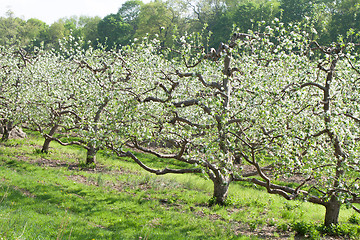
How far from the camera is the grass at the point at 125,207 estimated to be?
12.0 metres

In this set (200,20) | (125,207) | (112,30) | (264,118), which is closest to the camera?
(264,118)

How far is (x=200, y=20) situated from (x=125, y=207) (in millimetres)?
74331

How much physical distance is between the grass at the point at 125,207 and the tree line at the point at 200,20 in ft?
73.3

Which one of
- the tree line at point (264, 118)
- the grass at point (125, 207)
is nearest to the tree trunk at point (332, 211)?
the tree line at point (264, 118)

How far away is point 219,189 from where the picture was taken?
56.7 feet

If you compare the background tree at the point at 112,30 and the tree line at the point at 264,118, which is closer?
the tree line at the point at 264,118

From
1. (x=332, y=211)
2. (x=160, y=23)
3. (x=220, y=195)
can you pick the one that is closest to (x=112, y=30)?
(x=160, y=23)

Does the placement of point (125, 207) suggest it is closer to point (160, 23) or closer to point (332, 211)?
point (332, 211)

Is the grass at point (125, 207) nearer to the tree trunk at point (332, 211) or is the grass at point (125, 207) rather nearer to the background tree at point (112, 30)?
the tree trunk at point (332, 211)

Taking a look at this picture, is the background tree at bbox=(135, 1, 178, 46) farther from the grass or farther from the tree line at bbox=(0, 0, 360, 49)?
the grass

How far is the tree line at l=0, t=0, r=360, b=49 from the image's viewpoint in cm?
5300

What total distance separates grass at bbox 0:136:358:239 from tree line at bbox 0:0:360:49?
22.3 metres

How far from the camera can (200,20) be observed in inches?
3241

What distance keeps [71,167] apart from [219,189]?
13140 mm
